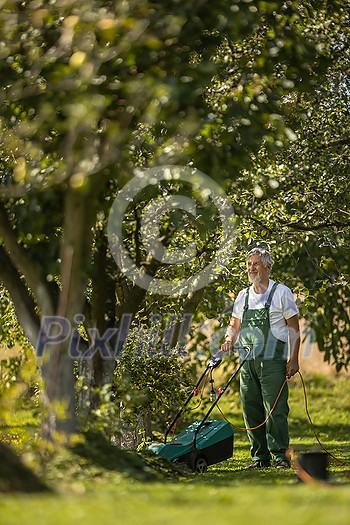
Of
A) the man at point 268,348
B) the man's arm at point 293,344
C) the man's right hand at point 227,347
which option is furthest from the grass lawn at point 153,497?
the man's right hand at point 227,347

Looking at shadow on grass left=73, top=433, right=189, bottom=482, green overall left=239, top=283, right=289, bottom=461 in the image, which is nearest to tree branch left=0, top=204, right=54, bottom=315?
shadow on grass left=73, top=433, right=189, bottom=482

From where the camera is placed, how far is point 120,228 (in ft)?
27.7

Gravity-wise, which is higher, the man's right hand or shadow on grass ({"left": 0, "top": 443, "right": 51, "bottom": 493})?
shadow on grass ({"left": 0, "top": 443, "right": 51, "bottom": 493})

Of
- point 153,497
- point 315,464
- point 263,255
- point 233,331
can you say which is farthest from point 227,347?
point 153,497

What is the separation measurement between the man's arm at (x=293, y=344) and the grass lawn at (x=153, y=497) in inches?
36.5

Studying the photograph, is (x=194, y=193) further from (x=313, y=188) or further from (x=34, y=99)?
(x=313, y=188)

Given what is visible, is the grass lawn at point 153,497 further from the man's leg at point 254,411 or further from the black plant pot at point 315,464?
the man's leg at point 254,411

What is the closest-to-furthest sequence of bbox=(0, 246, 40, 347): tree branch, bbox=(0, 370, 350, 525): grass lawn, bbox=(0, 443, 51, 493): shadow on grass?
bbox=(0, 370, 350, 525): grass lawn, bbox=(0, 443, 51, 493): shadow on grass, bbox=(0, 246, 40, 347): tree branch

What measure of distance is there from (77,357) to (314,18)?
3.40 meters

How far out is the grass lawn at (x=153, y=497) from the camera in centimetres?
492

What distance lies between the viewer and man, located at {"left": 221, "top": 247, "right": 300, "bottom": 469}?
9.45 m

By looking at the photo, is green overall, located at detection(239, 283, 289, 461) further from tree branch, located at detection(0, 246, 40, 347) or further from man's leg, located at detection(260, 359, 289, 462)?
tree branch, located at detection(0, 246, 40, 347)

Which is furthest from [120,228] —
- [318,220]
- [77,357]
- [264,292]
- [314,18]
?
[318,220]

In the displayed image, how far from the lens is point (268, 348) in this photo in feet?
31.2
